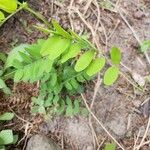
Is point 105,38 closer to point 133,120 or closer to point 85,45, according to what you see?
point 133,120

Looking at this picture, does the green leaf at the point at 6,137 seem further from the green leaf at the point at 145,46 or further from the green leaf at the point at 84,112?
the green leaf at the point at 145,46

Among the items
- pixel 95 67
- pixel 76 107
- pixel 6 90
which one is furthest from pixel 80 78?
pixel 95 67

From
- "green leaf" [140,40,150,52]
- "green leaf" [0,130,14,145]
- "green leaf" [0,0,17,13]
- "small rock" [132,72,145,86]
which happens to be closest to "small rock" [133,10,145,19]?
"green leaf" [140,40,150,52]

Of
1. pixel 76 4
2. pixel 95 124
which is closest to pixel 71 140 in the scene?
pixel 95 124

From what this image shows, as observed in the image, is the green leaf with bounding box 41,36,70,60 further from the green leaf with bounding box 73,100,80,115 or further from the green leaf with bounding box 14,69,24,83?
the green leaf with bounding box 73,100,80,115

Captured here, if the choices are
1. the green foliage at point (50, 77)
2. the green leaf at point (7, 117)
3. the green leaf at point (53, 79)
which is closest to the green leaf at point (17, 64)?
the green foliage at point (50, 77)

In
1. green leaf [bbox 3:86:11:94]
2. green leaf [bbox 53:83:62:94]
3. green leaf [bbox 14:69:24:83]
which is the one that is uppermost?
green leaf [bbox 14:69:24:83]

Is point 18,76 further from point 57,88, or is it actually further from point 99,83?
point 99,83
